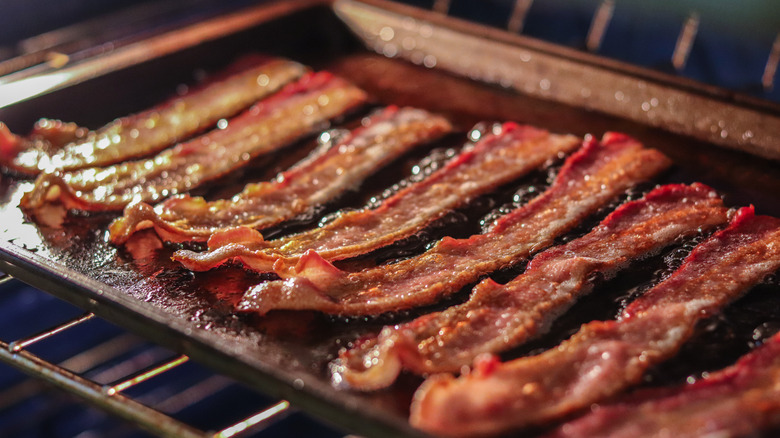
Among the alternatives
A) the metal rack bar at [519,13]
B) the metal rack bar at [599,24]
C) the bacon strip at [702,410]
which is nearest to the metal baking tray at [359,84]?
the bacon strip at [702,410]

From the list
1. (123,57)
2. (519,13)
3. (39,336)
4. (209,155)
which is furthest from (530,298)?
(519,13)

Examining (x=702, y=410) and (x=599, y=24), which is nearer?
(x=702, y=410)

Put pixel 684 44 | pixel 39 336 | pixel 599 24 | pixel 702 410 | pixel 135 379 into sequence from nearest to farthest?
pixel 702 410, pixel 135 379, pixel 39 336, pixel 684 44, pixel 599 24

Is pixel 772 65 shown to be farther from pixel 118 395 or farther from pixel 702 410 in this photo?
pixel 118 395

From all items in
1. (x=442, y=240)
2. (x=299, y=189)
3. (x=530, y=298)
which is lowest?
(x=530, y=298)

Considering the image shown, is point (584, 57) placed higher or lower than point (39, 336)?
higher

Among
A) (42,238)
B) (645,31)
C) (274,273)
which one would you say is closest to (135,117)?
(42,238)

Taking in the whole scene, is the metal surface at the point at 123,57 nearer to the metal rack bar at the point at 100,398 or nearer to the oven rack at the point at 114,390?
the oven rack at the point at 114,390

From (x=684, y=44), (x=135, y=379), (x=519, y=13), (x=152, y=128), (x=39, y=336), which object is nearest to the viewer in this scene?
(x=135, y=379)
